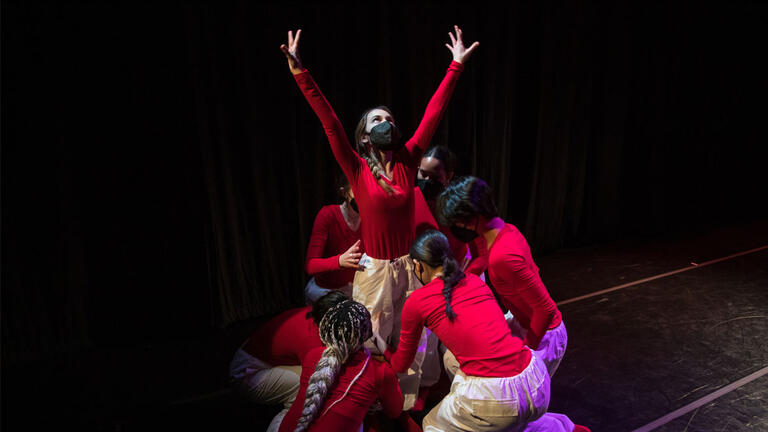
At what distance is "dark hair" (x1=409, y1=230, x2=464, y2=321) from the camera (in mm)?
1725

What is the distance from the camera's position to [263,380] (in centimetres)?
220

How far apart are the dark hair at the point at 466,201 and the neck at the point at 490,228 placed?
0.03 m

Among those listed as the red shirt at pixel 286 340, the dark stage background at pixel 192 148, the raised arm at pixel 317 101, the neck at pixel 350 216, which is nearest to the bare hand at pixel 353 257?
the red shirt at pixel 286 340

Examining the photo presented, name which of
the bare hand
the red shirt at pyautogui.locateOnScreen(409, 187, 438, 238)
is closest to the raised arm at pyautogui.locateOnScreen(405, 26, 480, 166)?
the red shirt at pyautogui.locateOnScreen(409, 187, 438, 238)

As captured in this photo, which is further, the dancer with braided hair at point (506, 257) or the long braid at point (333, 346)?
the dancer with braided hair at point (506, 257)

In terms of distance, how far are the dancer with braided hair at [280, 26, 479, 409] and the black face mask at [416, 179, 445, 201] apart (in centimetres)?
63

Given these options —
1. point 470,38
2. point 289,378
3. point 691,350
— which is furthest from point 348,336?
point 470,38

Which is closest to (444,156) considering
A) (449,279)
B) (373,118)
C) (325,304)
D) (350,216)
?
(350,216)

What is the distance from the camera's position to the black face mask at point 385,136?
6.28 ft

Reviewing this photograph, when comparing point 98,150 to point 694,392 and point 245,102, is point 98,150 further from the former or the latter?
point 694,392

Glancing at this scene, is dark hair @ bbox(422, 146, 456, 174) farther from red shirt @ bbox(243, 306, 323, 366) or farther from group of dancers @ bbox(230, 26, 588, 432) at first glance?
red shirt @ bbox(243, 306, 323, 366)

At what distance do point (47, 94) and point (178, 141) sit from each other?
766 mm

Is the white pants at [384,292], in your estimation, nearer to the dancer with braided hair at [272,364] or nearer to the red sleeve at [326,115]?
the dancer with braided hair at [272,364]

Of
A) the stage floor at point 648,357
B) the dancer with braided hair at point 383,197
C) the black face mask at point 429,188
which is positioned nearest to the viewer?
the dancer with braided hair at point 383,197
